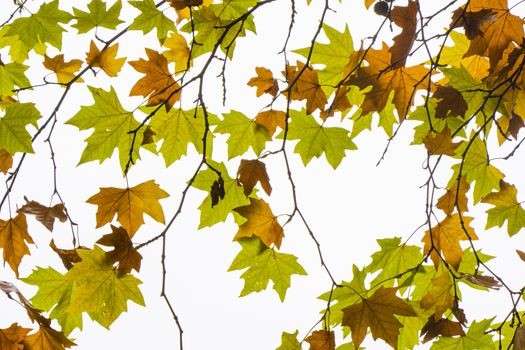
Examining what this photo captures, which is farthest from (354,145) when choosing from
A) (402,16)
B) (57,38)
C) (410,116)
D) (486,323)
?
(57,38)

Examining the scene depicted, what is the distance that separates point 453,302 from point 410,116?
19.6 inches

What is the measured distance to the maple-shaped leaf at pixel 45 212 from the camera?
4.29ft

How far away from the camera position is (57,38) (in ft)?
4.87

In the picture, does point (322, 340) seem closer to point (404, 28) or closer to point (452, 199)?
point (452, 199)

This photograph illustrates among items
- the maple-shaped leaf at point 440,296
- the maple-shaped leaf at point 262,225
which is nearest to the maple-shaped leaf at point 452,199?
the maple-shaped leaf at point 440,296

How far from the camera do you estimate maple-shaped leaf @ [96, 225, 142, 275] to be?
1163mm

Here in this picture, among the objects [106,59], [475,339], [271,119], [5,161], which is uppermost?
[106,59]

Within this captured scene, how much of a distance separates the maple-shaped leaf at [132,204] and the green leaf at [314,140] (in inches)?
16.8

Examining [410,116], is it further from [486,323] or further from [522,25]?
[486,323]

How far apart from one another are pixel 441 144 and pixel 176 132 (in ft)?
2.16

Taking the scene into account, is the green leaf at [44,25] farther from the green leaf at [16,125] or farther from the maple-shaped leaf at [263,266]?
the maple-shaped leaf at [263,266]

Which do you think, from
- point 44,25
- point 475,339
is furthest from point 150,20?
point 475,339

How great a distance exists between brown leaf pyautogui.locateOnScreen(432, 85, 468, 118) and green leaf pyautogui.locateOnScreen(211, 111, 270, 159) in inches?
17.2

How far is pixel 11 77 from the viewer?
1.51m
